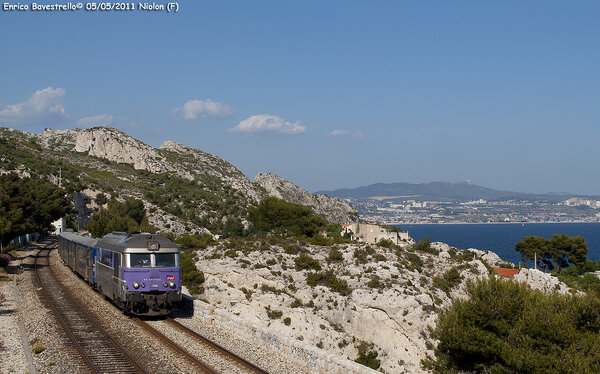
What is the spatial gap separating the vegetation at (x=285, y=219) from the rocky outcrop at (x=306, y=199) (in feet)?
195

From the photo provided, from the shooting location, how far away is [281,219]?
67.6m

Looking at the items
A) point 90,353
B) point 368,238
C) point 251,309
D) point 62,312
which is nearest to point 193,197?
point 368,238

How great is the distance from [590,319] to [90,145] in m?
133

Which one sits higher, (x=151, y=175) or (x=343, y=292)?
→ (x=151, y=175)

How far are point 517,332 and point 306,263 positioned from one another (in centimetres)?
3084

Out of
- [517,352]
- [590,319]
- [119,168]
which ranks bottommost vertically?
[517,352]

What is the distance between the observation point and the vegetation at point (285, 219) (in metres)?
66.3

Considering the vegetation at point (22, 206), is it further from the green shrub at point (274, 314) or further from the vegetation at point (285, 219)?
the vegetation at point (285, 219)

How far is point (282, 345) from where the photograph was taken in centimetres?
1589

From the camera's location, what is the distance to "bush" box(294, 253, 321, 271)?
1817 inches

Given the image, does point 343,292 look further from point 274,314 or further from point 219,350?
point 219,350

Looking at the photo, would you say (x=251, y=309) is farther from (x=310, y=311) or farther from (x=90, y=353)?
(x=90, y=353)

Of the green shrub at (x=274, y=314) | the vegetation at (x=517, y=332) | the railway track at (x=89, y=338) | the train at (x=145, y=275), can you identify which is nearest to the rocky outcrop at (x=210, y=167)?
the green shrub at (x=274, y=314)

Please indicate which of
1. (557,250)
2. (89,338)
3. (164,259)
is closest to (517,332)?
(164,259)
